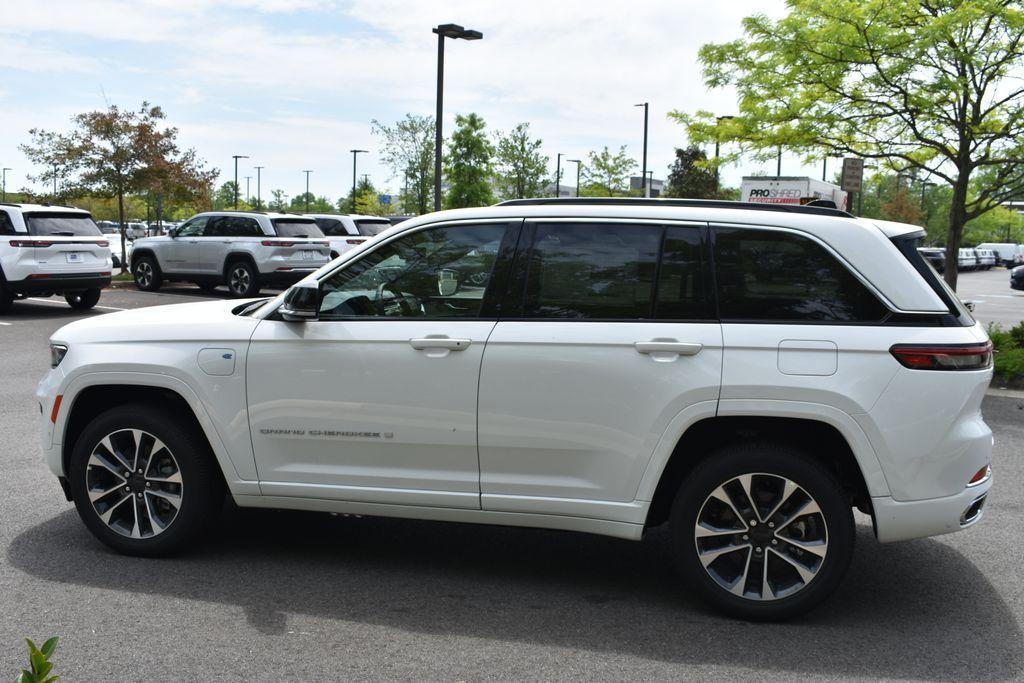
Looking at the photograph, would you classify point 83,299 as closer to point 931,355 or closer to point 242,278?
point 242,278

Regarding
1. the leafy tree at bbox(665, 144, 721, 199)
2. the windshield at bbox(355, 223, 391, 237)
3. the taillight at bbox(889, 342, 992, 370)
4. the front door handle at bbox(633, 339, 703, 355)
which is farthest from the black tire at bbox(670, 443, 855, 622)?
the leafy tree at bbox(665, 144, 721, 199)

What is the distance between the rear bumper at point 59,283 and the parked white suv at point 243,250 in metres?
3.67

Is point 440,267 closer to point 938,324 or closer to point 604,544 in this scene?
point 604,544

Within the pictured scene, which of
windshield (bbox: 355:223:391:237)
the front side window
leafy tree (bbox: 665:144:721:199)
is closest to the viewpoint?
the front side window

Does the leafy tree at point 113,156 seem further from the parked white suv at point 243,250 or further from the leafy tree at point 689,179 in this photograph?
the leafy tree at point 689,179

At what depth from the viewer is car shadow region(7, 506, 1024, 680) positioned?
4.10 meters

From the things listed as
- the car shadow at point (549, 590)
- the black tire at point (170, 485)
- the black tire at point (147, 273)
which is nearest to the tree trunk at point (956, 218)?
the car shadow at point (549, 590)

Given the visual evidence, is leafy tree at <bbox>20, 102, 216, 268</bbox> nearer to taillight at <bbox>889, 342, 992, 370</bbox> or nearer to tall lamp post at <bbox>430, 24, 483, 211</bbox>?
tall lamp post at <bbox>430, 24, 483, 211</bbox>

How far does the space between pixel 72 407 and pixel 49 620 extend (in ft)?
4.10

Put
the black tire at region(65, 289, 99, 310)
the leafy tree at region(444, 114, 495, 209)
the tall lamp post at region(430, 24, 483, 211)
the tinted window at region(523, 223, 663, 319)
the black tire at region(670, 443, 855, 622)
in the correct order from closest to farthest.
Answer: the black tire at region(670, 443, 855, 622)
the tinted window at region(523, 223, 663, 319)
the black tire at region(65, 289, 99, 310)
the tall lamp post at region(430, 24, 483, 211)
the leafy tree at region(444, 114, 495, 209)

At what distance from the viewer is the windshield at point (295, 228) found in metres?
21.6

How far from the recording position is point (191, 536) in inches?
197

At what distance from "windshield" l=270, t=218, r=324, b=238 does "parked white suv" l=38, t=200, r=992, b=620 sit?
16834 millimetres

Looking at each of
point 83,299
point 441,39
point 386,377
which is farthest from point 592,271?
point 441,39
